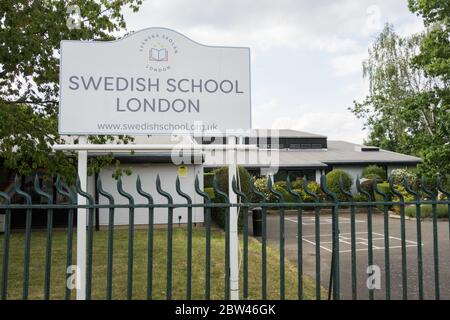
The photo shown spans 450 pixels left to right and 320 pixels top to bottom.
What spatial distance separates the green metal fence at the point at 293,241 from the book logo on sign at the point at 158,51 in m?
1.26

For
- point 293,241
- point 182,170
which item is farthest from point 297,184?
point 293,241

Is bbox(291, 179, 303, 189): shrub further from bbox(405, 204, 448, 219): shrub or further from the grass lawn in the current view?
the grass lawn

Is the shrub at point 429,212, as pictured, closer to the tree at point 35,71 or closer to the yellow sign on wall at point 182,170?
the yellow sign on wall at point 182,170

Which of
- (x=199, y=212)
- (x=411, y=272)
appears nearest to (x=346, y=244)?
(x=411, y=272)

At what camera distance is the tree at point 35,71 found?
7.77 meters

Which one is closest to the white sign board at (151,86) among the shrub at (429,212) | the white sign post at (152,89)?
the white sign post at (152,89)

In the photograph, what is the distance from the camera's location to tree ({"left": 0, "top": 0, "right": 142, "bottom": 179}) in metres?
7.77

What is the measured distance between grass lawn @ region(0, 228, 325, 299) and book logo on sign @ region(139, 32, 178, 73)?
12.0 ft

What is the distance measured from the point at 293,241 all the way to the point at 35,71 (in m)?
7.90

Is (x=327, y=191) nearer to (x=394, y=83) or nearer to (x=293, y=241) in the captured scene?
(x=293, y=241)

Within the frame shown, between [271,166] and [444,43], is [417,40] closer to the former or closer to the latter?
[444,43]

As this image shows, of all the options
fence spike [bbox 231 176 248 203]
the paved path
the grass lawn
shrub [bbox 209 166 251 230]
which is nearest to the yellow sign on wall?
shrub [bbox 209 166 251 230]

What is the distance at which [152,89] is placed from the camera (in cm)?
377

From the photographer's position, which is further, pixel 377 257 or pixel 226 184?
pixel 226 184
